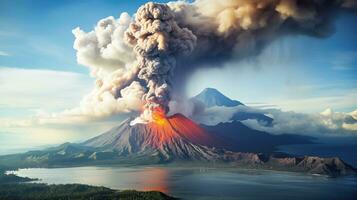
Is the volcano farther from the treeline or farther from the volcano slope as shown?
the treeline

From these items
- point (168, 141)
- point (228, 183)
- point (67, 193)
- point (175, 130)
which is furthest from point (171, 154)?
point (67, 193)

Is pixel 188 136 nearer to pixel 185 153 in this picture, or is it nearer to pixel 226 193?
pixel 185 153

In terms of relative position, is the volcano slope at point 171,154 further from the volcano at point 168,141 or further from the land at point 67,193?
the land at point 67,193

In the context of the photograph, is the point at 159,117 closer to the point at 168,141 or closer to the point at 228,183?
the point at 168,141

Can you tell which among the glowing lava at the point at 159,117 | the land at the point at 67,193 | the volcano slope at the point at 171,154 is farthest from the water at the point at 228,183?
the glowing lava at the point at 159,117

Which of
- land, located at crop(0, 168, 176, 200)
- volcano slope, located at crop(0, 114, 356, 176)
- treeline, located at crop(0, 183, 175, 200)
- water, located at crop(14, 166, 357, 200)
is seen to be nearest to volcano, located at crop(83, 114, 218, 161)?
volcano slope, located at crop(0, 114, 356, 176)

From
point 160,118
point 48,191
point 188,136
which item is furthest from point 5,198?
point 188,136
